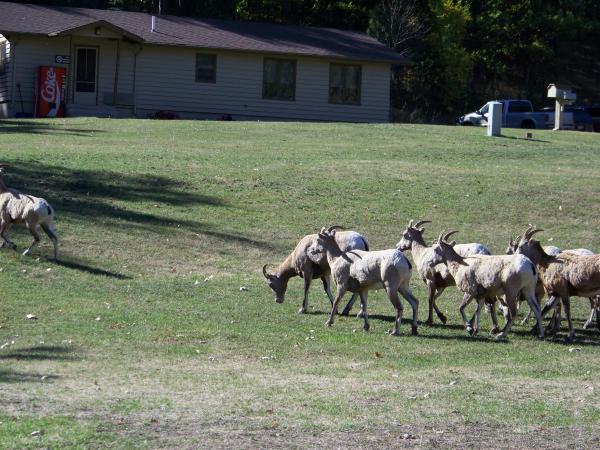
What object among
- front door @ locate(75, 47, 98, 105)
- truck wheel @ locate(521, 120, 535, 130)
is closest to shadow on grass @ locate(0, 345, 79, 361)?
front door @ locate(75, 47, 98, 105)

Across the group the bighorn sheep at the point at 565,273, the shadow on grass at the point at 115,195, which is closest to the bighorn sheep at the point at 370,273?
the bighorn sheep at the point at 565,273

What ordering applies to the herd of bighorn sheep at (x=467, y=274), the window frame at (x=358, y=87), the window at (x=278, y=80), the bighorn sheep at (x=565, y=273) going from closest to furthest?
1. the herd of bighorn sheep at (x=467, y=274)
2. the bighorn sheep at (x=565, y=273)
3. the window at (x=278, y=80)
4. the window frame at (x=358, y=87)

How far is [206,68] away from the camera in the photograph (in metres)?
49.4

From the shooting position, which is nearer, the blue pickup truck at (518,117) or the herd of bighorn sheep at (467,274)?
the herd of bighorn sheep at (467,274)

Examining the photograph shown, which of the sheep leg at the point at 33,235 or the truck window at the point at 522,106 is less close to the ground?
the truck window at the point at 522,106

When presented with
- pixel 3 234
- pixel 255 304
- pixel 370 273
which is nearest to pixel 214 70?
pixel 3 234

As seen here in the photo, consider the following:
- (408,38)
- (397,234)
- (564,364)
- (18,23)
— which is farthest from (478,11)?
(564,364)

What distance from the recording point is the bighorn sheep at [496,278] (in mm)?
15820

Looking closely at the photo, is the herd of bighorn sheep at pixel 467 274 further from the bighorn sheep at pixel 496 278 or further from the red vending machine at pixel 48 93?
the red vending machine at pixel 48 93

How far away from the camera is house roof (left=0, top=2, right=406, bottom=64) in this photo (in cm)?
4684

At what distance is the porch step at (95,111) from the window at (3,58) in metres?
3.36

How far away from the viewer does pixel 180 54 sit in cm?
4875

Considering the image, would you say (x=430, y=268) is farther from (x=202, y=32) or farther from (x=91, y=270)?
(x=202, y=32)

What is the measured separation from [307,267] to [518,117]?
39301 millimetres
